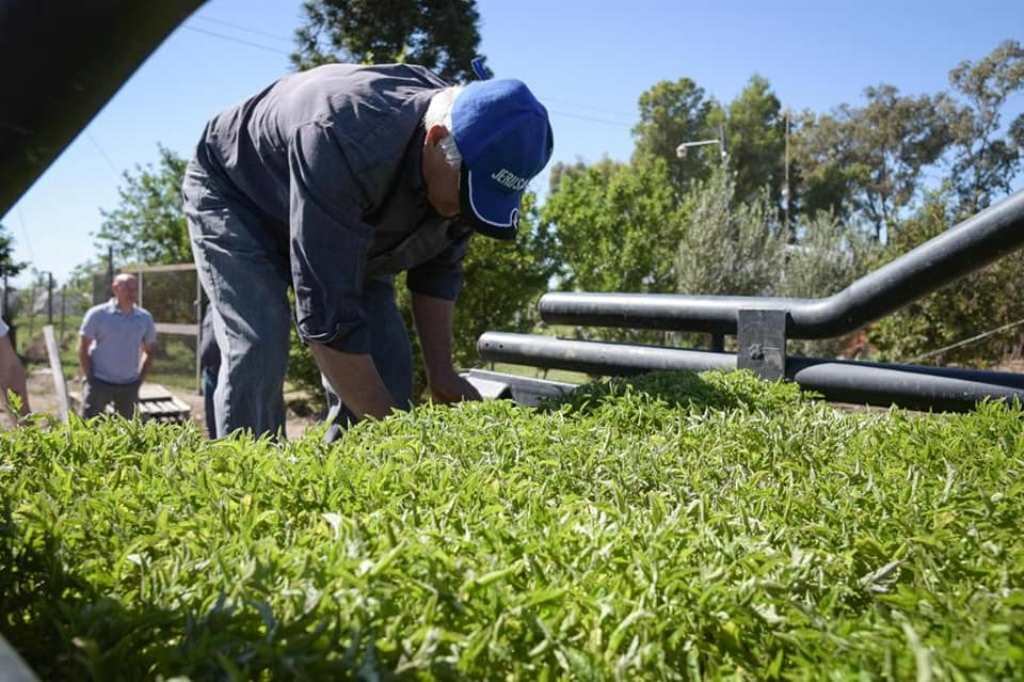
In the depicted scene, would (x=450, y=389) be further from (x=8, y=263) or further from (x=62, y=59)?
(x=8, y=263)

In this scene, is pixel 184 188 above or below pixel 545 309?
above

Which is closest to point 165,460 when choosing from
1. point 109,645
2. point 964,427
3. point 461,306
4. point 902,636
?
point 109,645

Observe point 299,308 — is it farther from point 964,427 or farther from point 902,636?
point 902,636

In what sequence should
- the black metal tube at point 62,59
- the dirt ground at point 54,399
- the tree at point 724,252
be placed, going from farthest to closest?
the tree at point 724,252
the dirt ground at point 54,399
the black metal tube at point 62,59

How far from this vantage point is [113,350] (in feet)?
34.1

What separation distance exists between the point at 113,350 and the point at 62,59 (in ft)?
34.5

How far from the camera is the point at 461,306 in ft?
44.7

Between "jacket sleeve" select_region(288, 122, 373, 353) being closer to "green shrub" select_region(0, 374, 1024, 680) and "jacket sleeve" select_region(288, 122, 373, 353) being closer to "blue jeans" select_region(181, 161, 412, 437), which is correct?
"blue jeans" select_region(181, 161, 412, 437)

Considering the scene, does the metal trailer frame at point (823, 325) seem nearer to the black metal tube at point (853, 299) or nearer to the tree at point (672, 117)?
the black metal tube at point (853, 299)

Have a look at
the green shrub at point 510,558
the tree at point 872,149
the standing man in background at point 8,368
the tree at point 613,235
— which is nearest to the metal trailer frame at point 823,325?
the green shrub at point 510,558

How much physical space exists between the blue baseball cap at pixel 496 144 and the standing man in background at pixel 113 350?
334 inches

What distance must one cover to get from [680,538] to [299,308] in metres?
2.10

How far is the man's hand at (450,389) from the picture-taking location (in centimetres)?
401

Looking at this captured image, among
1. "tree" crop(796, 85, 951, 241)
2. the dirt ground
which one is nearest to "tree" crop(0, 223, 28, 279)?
the dirt ground
